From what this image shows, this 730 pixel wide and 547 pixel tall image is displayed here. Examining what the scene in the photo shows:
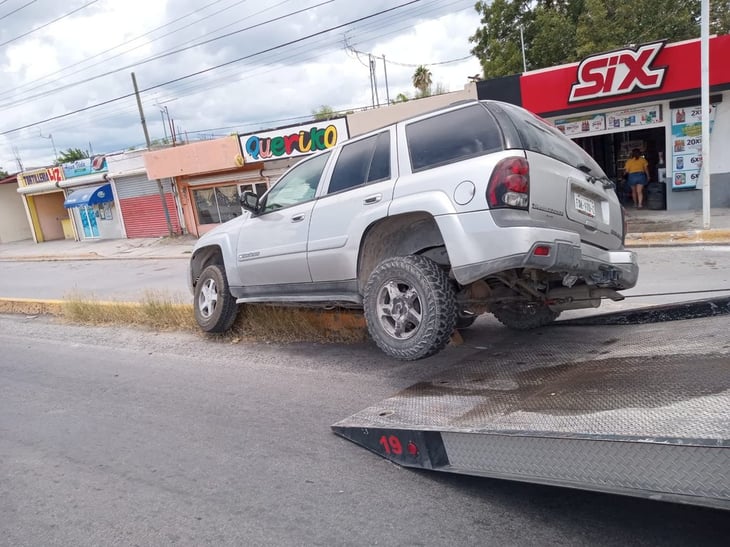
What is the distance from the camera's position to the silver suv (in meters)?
3.46

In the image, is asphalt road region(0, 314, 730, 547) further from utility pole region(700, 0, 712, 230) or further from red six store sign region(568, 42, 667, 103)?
red six store sign region(568, 42, 667, 103)

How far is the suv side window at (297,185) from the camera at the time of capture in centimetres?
493

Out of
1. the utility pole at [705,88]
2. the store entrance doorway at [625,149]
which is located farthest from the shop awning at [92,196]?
the utility pole at [705,88]

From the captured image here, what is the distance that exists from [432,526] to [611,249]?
2622 mm

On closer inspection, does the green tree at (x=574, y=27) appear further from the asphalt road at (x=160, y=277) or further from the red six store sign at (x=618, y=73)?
the asphalt road at (x=160, y=277)

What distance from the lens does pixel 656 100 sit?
45.6 ft

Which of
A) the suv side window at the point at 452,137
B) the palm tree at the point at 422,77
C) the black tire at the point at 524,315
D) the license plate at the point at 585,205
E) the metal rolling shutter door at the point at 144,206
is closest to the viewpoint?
the suv side window at the point at 452,137

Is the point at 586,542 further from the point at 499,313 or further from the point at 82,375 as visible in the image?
the point at 82,375

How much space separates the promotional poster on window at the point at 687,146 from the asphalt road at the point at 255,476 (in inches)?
444

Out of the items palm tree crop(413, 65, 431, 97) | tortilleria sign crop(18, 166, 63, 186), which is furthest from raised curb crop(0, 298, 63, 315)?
palm tree crop(413, 65, 431, 97)

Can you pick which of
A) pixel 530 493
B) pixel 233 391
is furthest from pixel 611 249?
pixel 233 391

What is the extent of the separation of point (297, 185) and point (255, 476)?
2800mm

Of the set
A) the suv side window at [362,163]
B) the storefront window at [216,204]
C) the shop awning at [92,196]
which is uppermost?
the shop awning at [92,196]

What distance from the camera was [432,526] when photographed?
2609mm
